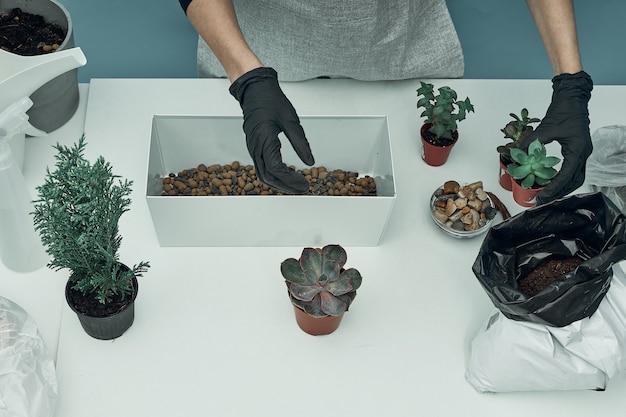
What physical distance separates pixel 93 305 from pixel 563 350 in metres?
0.78

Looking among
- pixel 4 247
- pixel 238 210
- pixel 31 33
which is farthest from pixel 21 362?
pixel 31 33

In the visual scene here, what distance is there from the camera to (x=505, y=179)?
1.52 meters

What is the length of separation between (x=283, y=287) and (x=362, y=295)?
0.49 ft

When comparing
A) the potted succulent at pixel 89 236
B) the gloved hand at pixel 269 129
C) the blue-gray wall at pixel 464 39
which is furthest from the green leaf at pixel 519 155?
the blue-gray wall at pixel 464 39

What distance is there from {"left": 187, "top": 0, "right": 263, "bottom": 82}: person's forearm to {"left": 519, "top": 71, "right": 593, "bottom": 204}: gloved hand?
561 mm

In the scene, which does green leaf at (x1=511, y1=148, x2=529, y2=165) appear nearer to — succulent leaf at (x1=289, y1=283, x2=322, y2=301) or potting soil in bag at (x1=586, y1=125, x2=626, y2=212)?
potting soil in bag at (x1=586, y1=125, x2=626, y2=212)

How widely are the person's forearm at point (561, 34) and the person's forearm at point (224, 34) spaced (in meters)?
0.61

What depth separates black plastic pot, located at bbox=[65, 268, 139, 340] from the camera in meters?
1.22

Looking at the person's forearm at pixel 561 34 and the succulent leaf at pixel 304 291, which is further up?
the person's forearm at pixel 561 34

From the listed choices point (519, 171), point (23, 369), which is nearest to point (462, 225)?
point (519, 171)

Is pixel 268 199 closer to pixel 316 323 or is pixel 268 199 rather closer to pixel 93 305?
pixel 316 323

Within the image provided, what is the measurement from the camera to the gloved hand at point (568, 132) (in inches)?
53.9

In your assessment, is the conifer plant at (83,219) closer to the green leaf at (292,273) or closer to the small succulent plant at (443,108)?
the green leaf at (292,273)

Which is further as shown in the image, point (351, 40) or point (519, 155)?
point (351, 40)
